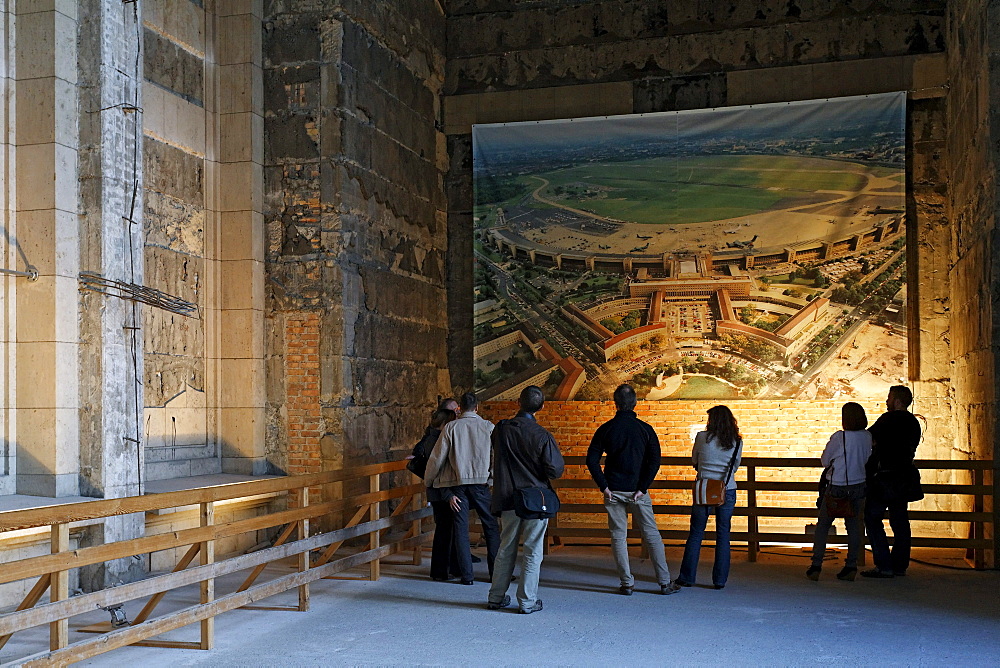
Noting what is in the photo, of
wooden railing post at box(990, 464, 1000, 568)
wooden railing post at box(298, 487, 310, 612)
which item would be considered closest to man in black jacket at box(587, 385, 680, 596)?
wooden railing post at box(298, 487, 310, 612)

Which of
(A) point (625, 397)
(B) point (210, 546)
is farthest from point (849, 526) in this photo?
(B) point (210, 546)

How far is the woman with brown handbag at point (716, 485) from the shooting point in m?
7.74

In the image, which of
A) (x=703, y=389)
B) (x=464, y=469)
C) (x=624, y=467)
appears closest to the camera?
(x=624, y=467)

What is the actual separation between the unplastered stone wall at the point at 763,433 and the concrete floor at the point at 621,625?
9.78ft

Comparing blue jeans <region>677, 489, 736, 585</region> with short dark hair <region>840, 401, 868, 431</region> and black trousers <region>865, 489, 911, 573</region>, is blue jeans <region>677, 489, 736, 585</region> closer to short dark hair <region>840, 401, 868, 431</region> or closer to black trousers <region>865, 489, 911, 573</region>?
short dark hair <region>840, 401, 868, 431</region>

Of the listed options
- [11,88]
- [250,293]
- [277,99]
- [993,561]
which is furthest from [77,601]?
[993,561]

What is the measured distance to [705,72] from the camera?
12211 millimetres

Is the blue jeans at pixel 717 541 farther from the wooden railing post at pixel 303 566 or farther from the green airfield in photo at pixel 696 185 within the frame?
the green airfield in photo at pixel 696 185

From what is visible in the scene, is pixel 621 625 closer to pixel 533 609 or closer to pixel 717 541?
pixel 533 609

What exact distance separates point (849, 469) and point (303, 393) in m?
5.13

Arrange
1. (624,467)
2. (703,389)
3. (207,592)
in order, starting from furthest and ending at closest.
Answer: (703,389), (624,467), (207,592)

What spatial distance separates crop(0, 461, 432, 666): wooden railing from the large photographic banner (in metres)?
4.61

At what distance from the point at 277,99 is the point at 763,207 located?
5.48 meters

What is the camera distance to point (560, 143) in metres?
12.5
